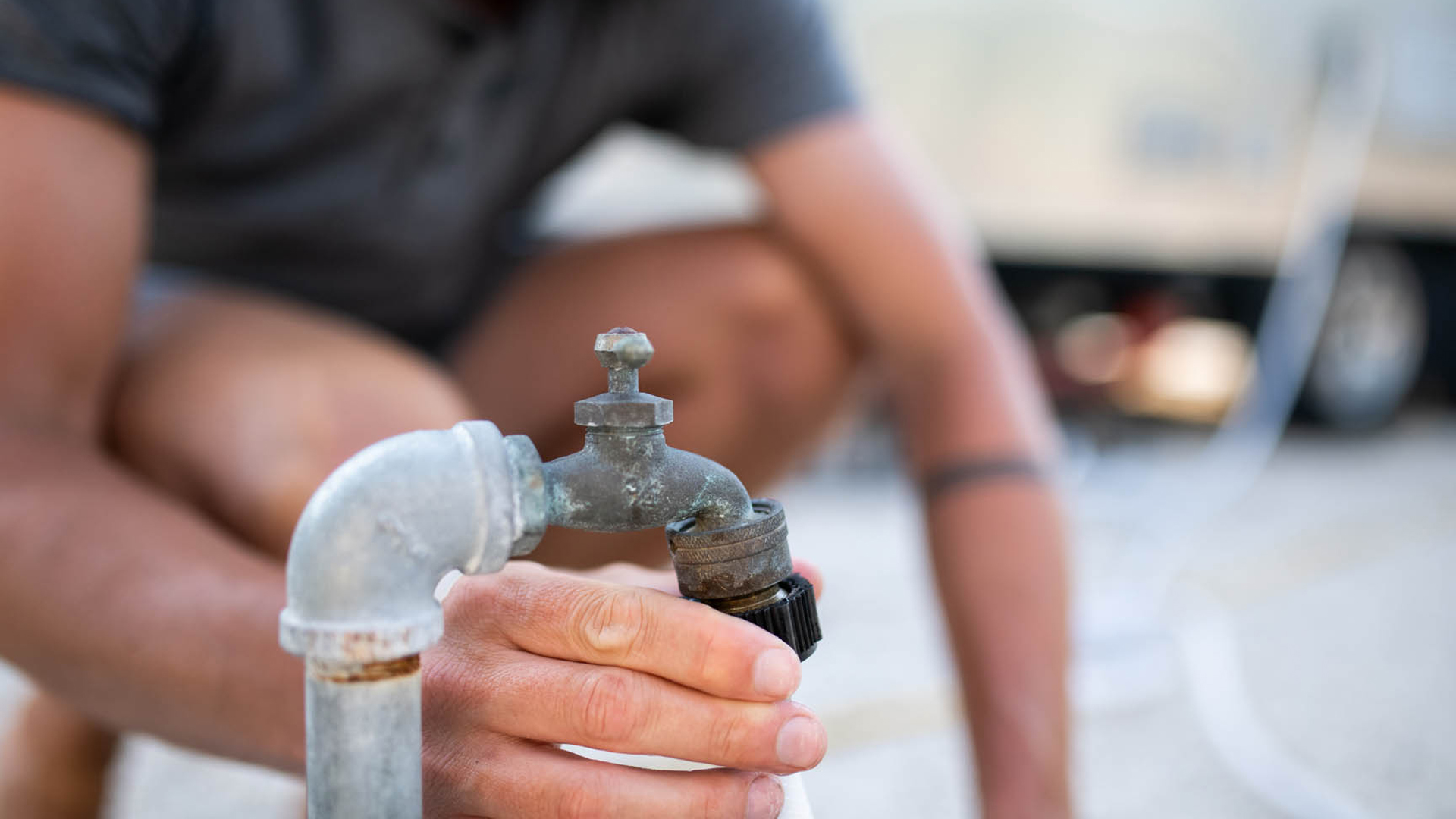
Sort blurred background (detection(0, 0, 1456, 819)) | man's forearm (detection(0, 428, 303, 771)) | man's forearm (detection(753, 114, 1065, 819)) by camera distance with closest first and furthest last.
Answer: man's forearm (detection(0, 428, 303, 771)) → man's forearm (detection(753, 114, 1065, 819)) → blurred background (detection(0, 0, 1456, 819))

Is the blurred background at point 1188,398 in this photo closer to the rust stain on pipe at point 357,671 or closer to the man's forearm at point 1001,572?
the man's forearm at point 1001,572

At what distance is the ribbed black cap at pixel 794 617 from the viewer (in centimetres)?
38

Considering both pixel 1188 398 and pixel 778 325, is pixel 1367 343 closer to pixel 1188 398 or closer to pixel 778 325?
pixel 1188 398

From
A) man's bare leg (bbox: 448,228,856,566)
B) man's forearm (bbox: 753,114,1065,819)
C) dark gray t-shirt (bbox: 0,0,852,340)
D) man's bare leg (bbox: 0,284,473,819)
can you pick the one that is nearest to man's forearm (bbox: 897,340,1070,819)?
man's forearm (bbox: 753,114,1065,819)

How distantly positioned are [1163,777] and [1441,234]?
11.7 ft

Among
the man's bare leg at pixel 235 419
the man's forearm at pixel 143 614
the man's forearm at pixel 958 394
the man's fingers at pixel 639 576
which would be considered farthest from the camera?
the man's forearm at pixel 958 394

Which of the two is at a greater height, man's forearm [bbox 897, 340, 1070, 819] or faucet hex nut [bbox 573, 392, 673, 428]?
man's forearm [bbox 897, 340, 1070, 819]

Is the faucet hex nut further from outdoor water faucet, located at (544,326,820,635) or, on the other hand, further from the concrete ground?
the concrete ground

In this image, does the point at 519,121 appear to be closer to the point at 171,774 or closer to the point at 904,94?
the point at 171,774

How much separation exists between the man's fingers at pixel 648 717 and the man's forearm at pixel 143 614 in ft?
0.68

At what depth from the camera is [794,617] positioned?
0.39 meters

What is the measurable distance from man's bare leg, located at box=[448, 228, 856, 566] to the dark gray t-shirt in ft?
0.30

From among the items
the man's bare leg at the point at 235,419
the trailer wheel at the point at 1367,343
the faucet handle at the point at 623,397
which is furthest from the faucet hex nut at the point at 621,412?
the trailer wheel at the point at 1367,343

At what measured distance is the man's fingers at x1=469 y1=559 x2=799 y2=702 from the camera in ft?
1.19
